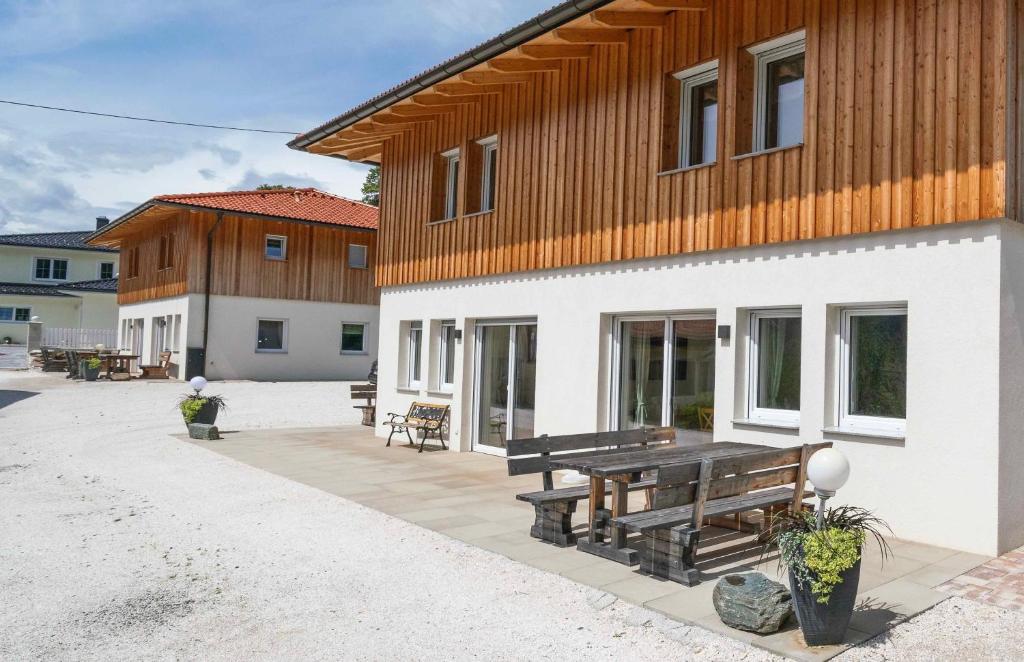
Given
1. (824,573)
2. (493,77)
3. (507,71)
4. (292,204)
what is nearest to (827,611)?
(824,573)

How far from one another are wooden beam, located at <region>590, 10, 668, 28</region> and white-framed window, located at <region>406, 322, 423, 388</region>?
6716 mm

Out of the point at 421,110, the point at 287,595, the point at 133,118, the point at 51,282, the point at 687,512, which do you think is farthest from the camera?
the point at 51,282

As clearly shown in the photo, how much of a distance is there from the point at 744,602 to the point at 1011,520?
135 inches

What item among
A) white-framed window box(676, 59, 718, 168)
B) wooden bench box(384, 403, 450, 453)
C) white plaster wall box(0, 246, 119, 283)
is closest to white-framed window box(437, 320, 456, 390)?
wooden bench box(384, 403, 450, 453)

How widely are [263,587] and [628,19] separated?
714 centimetres

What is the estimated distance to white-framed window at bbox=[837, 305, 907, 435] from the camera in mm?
7039

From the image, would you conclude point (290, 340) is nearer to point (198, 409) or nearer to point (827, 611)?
point (198, 409)

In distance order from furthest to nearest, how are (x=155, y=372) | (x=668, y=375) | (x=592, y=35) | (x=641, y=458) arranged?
(x=155, y=372) < (x=592, y=35) < (x=668, y=375) < (x=641, y=458)

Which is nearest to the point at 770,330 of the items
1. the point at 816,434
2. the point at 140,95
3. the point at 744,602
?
the point at 816,434

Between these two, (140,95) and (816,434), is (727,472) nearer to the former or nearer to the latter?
(816,434)

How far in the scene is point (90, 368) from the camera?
2608 cm

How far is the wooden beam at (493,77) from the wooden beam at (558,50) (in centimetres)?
90

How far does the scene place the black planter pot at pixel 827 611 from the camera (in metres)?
4.23

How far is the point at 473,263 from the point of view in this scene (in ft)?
39.4
